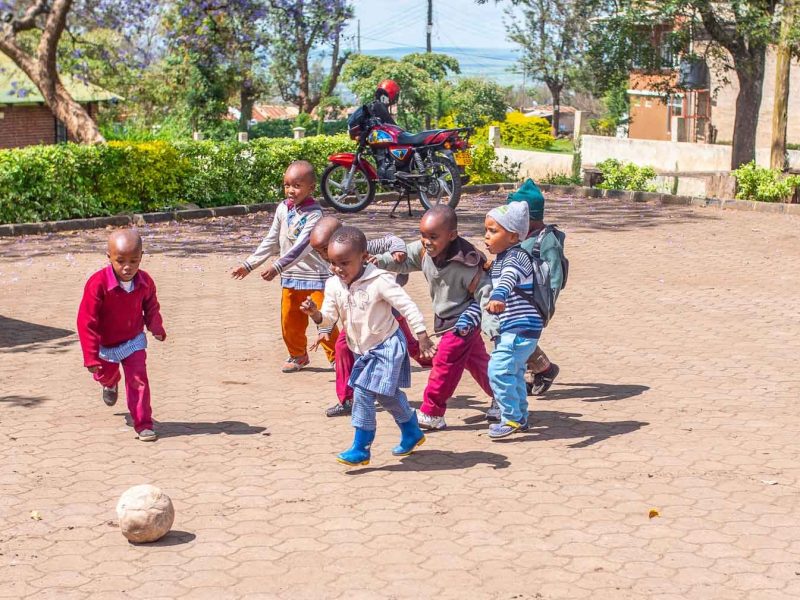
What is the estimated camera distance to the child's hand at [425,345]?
619 cm

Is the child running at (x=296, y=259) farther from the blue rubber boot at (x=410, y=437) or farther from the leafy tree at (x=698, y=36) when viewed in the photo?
the leafy tree at (x=698, y=36)

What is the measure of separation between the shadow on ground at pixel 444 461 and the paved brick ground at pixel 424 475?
2 centimetres

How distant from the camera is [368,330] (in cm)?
633

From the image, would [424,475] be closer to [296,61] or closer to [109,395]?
[109,395]

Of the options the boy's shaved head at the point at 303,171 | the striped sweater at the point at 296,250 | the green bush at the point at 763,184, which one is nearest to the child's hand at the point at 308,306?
the striped sweater at the point at 296,250

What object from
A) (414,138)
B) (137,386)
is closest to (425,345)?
(137,386)

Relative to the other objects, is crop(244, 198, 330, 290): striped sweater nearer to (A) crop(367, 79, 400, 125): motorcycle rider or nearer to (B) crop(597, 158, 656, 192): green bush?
(A) crop(367, 79, 400, 125): motorcycle rider

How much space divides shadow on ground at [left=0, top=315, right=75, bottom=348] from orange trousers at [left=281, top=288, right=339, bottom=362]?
2.19m


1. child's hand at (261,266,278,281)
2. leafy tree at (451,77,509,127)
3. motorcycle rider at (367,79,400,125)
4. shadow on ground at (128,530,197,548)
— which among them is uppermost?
leafy tree at (451,77,509,127)

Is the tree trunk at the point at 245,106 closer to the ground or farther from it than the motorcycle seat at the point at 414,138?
farther from it

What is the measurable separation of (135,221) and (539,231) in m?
11.7

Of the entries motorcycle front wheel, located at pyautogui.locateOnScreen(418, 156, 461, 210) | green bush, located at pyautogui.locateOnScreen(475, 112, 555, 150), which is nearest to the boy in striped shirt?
motorcycle front wheel, located at pyautogui.locateOnScreen(418, 156, 461, 210)

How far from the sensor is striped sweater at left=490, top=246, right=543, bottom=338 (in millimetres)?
6895

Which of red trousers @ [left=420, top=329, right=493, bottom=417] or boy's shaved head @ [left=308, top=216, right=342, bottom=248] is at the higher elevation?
boy's shaved head @ [left=308, top=216, right=342, bottom=248]
